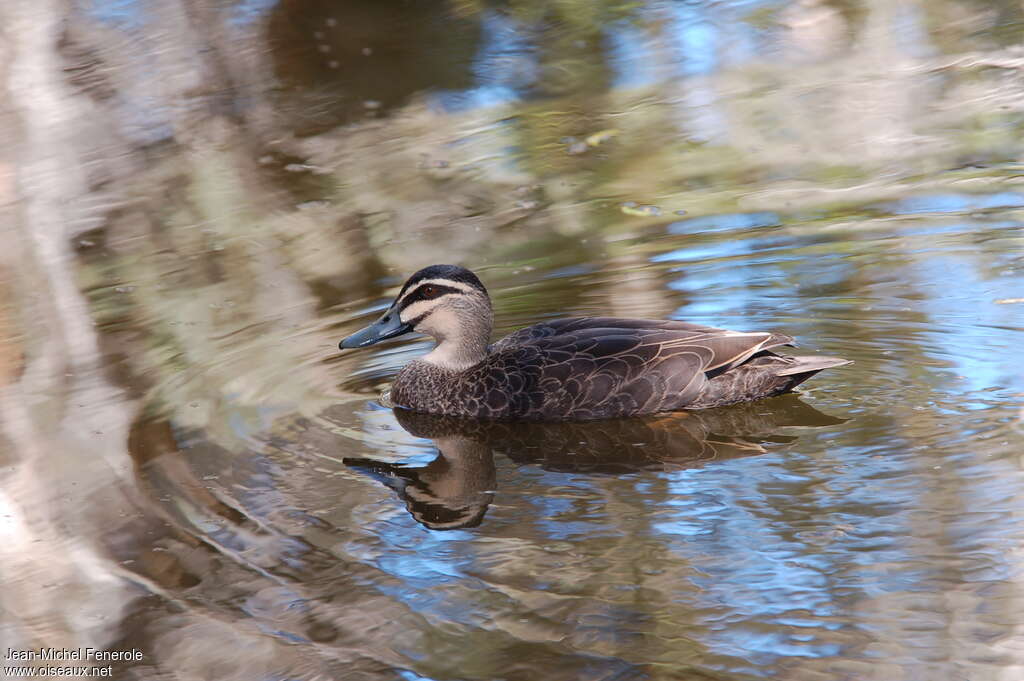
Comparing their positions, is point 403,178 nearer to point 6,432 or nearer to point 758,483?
point 6,432

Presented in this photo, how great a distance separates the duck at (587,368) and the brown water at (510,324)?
14 cm

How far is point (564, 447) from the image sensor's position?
265 inches

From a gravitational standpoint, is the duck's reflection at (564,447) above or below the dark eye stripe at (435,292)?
below

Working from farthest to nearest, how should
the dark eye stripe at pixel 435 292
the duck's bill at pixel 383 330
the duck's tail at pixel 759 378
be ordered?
the duck's bill at pixel 383 330, the dark eye stripe at pixel 435 292, the duck's tail at pixel 759 378

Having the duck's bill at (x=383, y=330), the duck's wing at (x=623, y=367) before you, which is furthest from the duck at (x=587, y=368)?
the duck's bill at (x=383, y=330)

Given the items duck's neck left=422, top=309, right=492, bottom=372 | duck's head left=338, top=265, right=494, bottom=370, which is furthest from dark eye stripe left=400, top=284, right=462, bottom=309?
duck's neck left=422, top=309, right=492, bottom=372

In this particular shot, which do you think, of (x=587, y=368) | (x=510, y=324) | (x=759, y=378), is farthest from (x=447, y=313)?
(x=759, y=378)

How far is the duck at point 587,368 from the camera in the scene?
694 cm

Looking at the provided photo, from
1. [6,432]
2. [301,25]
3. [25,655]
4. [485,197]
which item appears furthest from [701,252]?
[301,25]

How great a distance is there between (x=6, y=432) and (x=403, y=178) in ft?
15.4

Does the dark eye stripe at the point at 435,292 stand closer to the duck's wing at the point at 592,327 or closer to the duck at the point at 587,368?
the duck at the point at 587,368

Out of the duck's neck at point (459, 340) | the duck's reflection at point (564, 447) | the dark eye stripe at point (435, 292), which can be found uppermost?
the dark eye stripe at point (435, 292)

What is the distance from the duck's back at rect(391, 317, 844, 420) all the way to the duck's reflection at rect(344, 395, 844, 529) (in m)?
0.08

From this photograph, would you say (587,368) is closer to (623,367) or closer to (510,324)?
(623,367)
